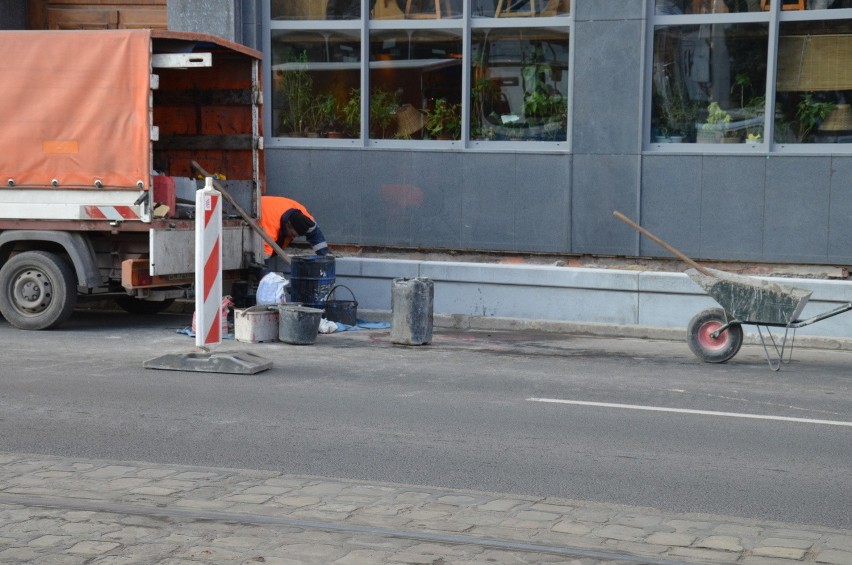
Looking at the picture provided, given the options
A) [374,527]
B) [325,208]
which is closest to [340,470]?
A: [374,527]

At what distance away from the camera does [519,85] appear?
15141 mm

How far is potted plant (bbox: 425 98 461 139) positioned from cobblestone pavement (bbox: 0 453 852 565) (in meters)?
9.50

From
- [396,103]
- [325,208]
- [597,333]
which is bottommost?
[597,333]

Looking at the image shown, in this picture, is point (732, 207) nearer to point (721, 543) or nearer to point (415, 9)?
point (415, 9)

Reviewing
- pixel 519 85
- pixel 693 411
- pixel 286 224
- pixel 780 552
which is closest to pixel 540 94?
pixel 519 85

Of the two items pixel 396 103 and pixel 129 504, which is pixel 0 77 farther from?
pixel 129 504

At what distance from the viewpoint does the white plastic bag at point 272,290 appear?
506 inches

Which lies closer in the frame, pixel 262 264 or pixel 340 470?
pixel 340 470

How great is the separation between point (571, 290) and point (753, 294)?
3.09 meters

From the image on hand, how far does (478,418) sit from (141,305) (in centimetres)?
724

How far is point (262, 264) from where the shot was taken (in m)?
13.6

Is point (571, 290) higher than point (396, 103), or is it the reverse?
point (396, 103)

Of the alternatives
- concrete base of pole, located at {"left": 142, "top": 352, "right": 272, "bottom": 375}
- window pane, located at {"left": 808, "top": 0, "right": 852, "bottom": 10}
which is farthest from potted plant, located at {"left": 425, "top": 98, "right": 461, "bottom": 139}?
concrete base of pole, located at {"left": 142, "top": 352, "right": 272, "bottom": 375}

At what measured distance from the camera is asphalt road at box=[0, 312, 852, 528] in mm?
6652
